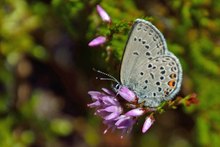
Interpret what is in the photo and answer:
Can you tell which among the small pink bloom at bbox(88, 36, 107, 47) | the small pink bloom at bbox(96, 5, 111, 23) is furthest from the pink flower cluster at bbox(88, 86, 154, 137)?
the small pink bloom at bbox(96, 5, 111, 23)

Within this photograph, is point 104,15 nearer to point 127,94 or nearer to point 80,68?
point 127,94

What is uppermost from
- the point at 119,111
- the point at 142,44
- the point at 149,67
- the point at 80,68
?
the point at 142,44

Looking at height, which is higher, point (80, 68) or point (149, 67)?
point (149, 67)

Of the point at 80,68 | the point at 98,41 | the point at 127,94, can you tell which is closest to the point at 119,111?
the point at 127,94

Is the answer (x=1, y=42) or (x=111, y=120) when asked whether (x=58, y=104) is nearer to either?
(x=1, y=42)

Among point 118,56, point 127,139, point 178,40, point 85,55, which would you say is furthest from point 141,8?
point 127,139

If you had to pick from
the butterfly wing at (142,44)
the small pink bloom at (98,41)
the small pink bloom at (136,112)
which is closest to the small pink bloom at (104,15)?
the small pink bloom at (98,41)
